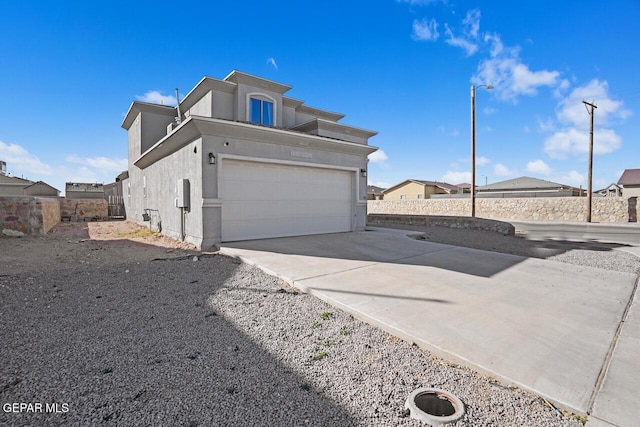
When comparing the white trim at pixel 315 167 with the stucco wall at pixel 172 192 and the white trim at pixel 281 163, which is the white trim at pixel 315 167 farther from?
the stucco wall at pixel 172 192

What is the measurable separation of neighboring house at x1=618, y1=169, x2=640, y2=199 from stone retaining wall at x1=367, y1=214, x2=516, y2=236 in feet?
78.4

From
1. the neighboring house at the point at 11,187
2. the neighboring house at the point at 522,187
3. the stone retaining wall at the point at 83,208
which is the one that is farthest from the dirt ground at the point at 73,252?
the neighboring house at the point at 522,187

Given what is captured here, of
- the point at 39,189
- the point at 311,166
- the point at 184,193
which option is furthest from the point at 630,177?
the point at 39,189

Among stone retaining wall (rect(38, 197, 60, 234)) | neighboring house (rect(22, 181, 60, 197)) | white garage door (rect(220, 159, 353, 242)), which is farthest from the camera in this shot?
neighboring house (rect(22, 181, 60, 197))

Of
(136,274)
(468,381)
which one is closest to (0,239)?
(136,274)

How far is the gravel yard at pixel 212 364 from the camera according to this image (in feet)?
6.50

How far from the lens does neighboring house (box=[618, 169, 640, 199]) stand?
2741 centimetres

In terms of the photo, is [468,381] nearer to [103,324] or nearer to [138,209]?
[103,324]

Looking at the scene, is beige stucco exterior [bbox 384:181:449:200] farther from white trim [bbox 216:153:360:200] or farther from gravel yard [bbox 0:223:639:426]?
gravel yard [bbox 0:223:639:426]

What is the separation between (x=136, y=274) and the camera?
5.52 m

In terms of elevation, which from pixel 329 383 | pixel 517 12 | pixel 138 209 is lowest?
pixel 329 383

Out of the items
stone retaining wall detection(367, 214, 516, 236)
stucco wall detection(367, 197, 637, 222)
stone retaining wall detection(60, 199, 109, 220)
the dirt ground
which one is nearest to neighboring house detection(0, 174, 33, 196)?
stone retaining wall detection(60, 199, 109, 220)

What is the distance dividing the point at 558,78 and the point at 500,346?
18.1 m

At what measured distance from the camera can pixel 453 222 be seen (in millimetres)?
15203
